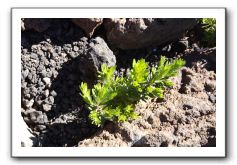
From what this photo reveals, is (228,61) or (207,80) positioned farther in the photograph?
(207,80)

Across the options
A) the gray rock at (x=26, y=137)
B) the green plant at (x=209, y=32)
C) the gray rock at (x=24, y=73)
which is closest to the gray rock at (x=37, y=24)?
the gray rock at (x=24, y=73)

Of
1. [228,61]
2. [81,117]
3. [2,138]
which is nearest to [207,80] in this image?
[228,61]

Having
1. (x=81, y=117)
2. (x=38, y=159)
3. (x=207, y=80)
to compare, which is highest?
(x=207, y=80)

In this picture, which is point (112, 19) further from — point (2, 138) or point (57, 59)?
point (2, 138)

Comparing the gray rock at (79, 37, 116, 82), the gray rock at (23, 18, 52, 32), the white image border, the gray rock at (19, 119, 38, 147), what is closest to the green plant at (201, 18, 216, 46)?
the white image border

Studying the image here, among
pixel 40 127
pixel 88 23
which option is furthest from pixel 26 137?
pixel 88 23

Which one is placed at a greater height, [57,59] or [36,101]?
[57,59]

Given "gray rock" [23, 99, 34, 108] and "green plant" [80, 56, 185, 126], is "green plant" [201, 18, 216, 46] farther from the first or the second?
"gray rock" [23, 99, 34, 108]
